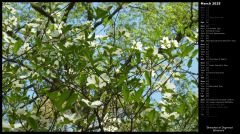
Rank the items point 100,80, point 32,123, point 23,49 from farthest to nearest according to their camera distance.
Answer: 1. point 23,49
2. point 100,80
3. point 32,123

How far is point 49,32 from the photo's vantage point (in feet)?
9.59

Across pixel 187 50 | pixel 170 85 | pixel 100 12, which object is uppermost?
pixel 100 12

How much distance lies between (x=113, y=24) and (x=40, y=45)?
567mm

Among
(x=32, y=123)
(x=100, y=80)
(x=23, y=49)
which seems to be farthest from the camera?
(x=23, y=49)

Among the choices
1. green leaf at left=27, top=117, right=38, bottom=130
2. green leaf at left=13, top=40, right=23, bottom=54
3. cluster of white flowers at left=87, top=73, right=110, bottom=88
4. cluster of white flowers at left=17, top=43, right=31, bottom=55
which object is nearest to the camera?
green leaf at left=27, top=117, right=38, bottom=130

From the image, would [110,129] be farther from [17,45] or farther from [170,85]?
[17,45]

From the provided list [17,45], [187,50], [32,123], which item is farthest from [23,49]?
[187,50]

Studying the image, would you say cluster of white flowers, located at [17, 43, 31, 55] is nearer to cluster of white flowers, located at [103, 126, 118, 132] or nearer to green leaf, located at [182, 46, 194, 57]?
cluster of white flowers, located at [103, 126, 118, 132]

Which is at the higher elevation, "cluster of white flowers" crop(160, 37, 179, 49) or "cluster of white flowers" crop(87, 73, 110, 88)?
"cluster of white flowers" crop(160, 37, 179, 49)

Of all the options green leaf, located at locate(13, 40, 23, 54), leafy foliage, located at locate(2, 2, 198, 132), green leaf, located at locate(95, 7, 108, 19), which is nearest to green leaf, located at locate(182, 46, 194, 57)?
leafy foliage, located at locate(2, 2, 198, 132)

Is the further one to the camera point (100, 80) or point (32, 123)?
point (100, 80)

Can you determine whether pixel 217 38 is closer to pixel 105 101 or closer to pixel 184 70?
pixel 184 70

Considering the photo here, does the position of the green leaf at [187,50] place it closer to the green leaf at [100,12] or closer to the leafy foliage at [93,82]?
the leafy foliage at [93,82]

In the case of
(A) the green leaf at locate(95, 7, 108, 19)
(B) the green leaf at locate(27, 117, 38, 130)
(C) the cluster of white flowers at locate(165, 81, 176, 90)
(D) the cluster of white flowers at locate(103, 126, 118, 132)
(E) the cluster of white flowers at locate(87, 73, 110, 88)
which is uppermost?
(A) the green leaf at locate(95, 7, 108, 19)
